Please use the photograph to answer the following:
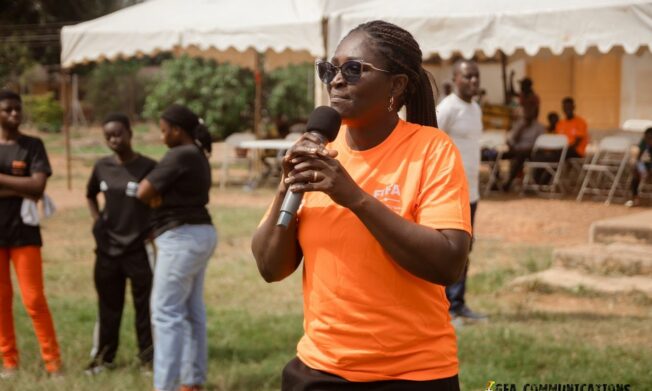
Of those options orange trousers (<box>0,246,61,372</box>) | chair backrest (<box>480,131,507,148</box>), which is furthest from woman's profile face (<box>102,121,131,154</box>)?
chair backrest (<box>480,131,507,148</box>)

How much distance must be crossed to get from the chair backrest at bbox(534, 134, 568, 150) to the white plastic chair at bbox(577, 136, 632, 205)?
0.51 m

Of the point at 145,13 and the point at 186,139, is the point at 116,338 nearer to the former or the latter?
the point at 186,139

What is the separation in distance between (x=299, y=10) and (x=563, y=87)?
14952 mm

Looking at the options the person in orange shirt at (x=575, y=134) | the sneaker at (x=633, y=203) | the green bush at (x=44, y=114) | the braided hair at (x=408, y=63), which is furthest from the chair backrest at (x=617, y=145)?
the green bush at (x=44, y=114)

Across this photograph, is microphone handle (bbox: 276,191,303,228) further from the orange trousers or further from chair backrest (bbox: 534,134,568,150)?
chair backrest (bbox: 534,134,568,150)

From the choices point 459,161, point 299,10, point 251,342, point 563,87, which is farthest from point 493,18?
point 563,87

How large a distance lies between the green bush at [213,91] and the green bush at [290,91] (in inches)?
42.8

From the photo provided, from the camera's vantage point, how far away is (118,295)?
6.21 m

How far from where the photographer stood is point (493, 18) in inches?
382

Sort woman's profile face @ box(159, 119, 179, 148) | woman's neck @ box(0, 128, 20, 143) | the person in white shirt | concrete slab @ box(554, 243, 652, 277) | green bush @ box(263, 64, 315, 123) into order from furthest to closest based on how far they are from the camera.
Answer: green bush @ box(263, 64, 315, 123), concrete slab @ box(554, 243, 652, 277), the person in white shirt, woman's neck @ box(0, 128, 20, 143), woman's profile face @ box(159, 119, 179, 148)

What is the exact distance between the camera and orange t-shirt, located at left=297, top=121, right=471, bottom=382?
239 centimetres

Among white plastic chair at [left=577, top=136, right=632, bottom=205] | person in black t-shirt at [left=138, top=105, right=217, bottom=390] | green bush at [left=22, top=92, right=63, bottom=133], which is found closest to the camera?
person in black t-shirt at [left=138, top=105, right=217, bottom=390]

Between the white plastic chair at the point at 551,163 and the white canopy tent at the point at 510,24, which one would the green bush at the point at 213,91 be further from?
the white canopy tent at the point at 510,24

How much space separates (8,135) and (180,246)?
1492mm
